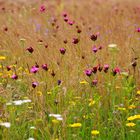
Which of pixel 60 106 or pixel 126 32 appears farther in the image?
pixel 126 32

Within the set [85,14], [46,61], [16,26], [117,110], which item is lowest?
[117,110]

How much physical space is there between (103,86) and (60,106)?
44cm

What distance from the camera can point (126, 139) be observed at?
3195 mm

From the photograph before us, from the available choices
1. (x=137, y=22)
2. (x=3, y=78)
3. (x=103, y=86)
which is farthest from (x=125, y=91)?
(x=137, y=22)

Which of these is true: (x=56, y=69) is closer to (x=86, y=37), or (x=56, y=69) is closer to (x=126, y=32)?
(x=86, y=37)

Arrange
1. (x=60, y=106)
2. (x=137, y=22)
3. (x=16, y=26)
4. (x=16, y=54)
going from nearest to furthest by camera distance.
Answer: (x=60, y=106) → (x=16, y=54) → (x=16, y=26) → (x=137, y=22)

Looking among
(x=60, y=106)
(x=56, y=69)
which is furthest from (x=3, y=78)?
(x=60, y=106)

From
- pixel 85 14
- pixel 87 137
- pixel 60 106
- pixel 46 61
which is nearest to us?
pixel 87 137

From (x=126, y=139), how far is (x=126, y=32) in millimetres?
2769

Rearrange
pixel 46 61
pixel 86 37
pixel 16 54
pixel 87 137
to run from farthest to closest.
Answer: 1. pixel 86 37
2. pixel 16 54
3. pixel 46 61
4. pixel 87 137

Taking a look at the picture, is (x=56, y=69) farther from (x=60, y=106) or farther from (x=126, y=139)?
(x=126, y=139)

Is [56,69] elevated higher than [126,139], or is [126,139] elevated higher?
[56,69]

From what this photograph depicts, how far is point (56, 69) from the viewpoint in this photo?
396cm

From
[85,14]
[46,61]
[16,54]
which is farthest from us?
[85,14]
